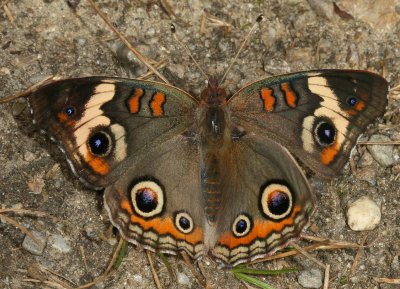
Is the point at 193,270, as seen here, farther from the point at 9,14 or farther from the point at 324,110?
the point at 9,14

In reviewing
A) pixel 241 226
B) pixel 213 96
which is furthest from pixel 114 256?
pixel 213 96

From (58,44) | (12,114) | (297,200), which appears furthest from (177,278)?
(58,44)

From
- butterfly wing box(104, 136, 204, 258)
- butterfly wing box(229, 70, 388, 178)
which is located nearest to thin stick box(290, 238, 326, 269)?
butterfly wing box(229, 70, 388, 178)

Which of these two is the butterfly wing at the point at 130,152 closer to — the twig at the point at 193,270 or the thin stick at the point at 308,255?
the twig at the point at 193,270

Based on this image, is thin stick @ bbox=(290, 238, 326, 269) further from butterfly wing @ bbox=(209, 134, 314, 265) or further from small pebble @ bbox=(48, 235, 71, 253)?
small pebble @ bbox=(48, 235, 71, 253)

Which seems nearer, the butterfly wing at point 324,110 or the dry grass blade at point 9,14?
the butterfly wing at point 324,110

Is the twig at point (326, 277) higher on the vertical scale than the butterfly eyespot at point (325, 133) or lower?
lower

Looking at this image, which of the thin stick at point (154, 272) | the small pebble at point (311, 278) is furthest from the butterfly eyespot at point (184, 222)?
the small pebble at point (311, 278)

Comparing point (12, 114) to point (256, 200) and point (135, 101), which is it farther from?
point (256, 200)
